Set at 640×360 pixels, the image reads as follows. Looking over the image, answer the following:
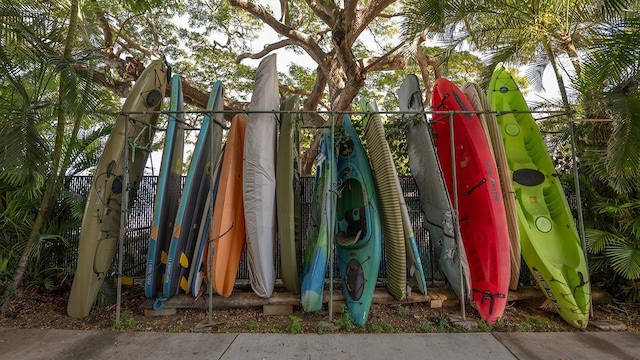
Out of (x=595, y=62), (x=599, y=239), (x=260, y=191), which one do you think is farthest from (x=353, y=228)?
(x=595, y=62)

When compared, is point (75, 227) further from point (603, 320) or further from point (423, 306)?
point (603, 320)

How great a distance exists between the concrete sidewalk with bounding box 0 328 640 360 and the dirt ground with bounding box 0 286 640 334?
138mm

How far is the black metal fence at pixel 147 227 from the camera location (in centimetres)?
432

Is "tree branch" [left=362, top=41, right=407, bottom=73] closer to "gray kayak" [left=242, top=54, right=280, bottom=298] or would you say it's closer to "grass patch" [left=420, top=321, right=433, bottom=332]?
"gray kayak" [left=242, top=54, right=280, bottom=298]

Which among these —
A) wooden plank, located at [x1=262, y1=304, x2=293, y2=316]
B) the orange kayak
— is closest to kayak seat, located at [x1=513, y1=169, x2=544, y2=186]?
wooden plank, located at [x1=262, y1=304, x2=293, y2=316]

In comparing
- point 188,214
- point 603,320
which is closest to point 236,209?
point 188,214

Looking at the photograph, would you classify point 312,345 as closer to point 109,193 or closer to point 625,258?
point 109,193

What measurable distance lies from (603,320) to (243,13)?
36.6 feet

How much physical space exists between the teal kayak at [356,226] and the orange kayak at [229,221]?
114cm

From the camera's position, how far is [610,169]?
11.3 feet

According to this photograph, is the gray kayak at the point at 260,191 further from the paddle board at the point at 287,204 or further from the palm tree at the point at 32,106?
the palm tree at the point at 32,106

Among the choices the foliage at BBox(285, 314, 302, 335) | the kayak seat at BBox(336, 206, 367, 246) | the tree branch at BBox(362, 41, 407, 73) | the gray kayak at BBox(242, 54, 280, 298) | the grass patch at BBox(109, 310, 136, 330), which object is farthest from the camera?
the tree branch at BBox(362, 41, 407, 73)

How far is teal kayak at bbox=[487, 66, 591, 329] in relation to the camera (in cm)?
334

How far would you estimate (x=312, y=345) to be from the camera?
9.48ft
